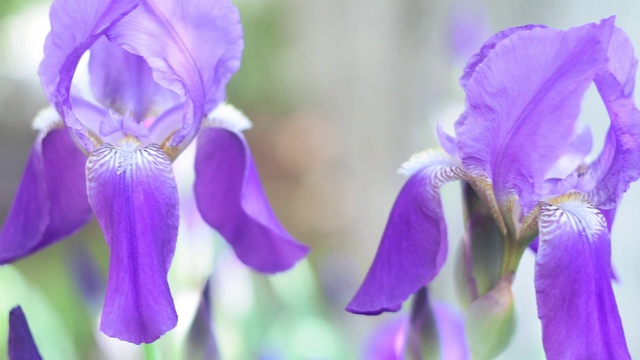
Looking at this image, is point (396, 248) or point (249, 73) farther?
point (249, 73)

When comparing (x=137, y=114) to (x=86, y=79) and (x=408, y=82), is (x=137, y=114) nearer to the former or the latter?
(x=86, y=79)

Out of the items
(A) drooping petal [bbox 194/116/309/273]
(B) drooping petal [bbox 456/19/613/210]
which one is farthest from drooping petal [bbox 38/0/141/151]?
(B) drooping petal [bbox 456/19/613/210]

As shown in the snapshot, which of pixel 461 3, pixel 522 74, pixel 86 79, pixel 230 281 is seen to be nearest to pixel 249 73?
pixel 461 3

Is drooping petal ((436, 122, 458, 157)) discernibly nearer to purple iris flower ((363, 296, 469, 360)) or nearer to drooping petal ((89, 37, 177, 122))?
purple iris flower ((363, 296, 469, 360))

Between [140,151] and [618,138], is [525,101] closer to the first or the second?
[618,138]

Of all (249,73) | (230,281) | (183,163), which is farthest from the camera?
(249,73)
